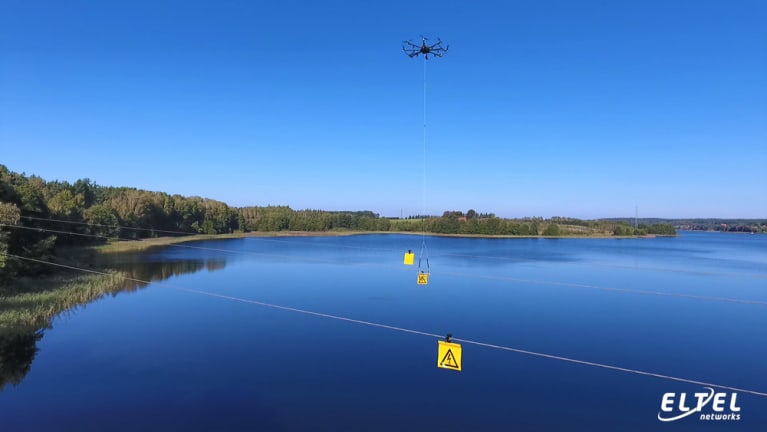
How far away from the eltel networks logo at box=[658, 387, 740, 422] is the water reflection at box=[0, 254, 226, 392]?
22.7 meters

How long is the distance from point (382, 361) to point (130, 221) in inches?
3067

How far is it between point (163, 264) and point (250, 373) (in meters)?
38.6

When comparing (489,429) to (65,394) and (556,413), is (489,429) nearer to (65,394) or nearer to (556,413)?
(556,413)

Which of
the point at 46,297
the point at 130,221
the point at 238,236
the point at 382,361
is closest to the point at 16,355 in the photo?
the point at 46,297

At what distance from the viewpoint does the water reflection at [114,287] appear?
1840 cm

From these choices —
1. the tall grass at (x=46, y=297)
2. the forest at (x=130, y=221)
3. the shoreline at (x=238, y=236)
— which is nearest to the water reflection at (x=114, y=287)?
the tall grass at (x=46, y=297)

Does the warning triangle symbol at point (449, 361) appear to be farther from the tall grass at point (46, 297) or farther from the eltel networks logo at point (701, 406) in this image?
the tall grass at point (46, 297)

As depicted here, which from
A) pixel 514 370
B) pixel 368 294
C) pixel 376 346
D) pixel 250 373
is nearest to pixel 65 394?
pixel 250 373

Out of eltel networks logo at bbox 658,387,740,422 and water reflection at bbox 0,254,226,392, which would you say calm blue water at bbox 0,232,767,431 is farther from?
water reflection at bbox 0,254,226,392

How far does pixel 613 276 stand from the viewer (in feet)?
150

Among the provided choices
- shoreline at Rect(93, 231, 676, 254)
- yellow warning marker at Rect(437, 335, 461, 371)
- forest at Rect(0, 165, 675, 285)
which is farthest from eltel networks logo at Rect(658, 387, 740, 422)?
shoreline at Rect(93, 231, 676, 254)

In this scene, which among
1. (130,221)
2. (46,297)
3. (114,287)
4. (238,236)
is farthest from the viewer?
(238,236)

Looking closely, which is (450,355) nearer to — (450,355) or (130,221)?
(450,355)

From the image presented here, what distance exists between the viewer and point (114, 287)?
118 ft
